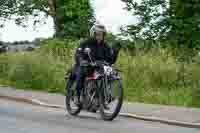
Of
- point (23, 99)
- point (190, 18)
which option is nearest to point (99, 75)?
point (23, 99)

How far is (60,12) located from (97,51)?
28.2m

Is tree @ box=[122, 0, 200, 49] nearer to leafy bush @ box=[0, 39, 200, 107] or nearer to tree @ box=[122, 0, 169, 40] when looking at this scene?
tree @ box=[122, 0, 169, 40]

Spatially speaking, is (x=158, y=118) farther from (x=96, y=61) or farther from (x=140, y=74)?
(x=140, y=74)

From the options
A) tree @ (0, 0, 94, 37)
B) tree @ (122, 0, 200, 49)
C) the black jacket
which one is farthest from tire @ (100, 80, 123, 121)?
tree @ (0, 0, 94, 37)

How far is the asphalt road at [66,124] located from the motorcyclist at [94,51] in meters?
0.92

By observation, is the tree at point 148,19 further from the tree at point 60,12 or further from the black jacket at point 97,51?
the black jacket at point 97,51

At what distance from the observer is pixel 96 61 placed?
1318 cm

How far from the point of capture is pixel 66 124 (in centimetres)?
1255

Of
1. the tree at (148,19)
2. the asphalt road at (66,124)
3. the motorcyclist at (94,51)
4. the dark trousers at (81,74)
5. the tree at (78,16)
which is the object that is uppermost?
the motorcyclist at (94,51)

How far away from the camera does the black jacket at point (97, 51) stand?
13.2 metres

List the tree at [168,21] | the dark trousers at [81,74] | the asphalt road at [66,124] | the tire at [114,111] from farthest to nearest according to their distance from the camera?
1. the tree at [168,21]
2. the dark trousers at [81,74]
3. the tire at [114,111]
4. the asphalt road at [66,124]

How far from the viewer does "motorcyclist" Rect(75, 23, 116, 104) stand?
43.4 ft

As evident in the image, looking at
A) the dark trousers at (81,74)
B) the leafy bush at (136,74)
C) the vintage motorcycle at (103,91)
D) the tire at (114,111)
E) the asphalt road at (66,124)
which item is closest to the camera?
the asphalt road at (66,124)

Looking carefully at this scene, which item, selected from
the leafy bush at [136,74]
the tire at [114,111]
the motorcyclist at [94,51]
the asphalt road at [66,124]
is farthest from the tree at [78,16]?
the tire at [114,111]
